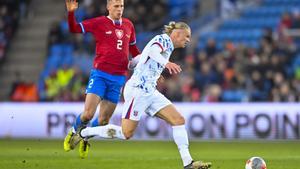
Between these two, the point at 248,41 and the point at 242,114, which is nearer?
the point at 242,114

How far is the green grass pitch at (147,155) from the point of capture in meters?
12.5

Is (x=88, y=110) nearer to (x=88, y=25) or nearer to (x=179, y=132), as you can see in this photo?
(x=88, y=25)

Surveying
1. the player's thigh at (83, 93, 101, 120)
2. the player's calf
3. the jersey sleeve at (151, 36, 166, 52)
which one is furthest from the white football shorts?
the player's thigh at (83, 93, 101, 120)

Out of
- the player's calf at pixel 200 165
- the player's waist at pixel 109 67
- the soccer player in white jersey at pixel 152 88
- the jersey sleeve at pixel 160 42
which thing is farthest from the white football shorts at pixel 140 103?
the player's waist at pixel 109 67

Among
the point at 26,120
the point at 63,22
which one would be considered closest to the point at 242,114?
the point at 26,120

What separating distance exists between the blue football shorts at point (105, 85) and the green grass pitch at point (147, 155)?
42.1 inches

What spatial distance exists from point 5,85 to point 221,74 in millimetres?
9527

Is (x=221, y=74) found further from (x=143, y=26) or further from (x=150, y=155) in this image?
(x=150, y=155)

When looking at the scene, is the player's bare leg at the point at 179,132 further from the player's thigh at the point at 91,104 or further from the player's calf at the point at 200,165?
the player's thigh at the point at 91,104

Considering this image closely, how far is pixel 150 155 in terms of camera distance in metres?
15.1

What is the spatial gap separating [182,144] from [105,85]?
2706mm

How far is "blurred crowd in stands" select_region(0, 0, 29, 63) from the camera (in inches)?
1190

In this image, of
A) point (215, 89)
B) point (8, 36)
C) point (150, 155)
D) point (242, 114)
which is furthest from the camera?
point (8, 36)

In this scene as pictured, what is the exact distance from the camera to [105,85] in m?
13.4
